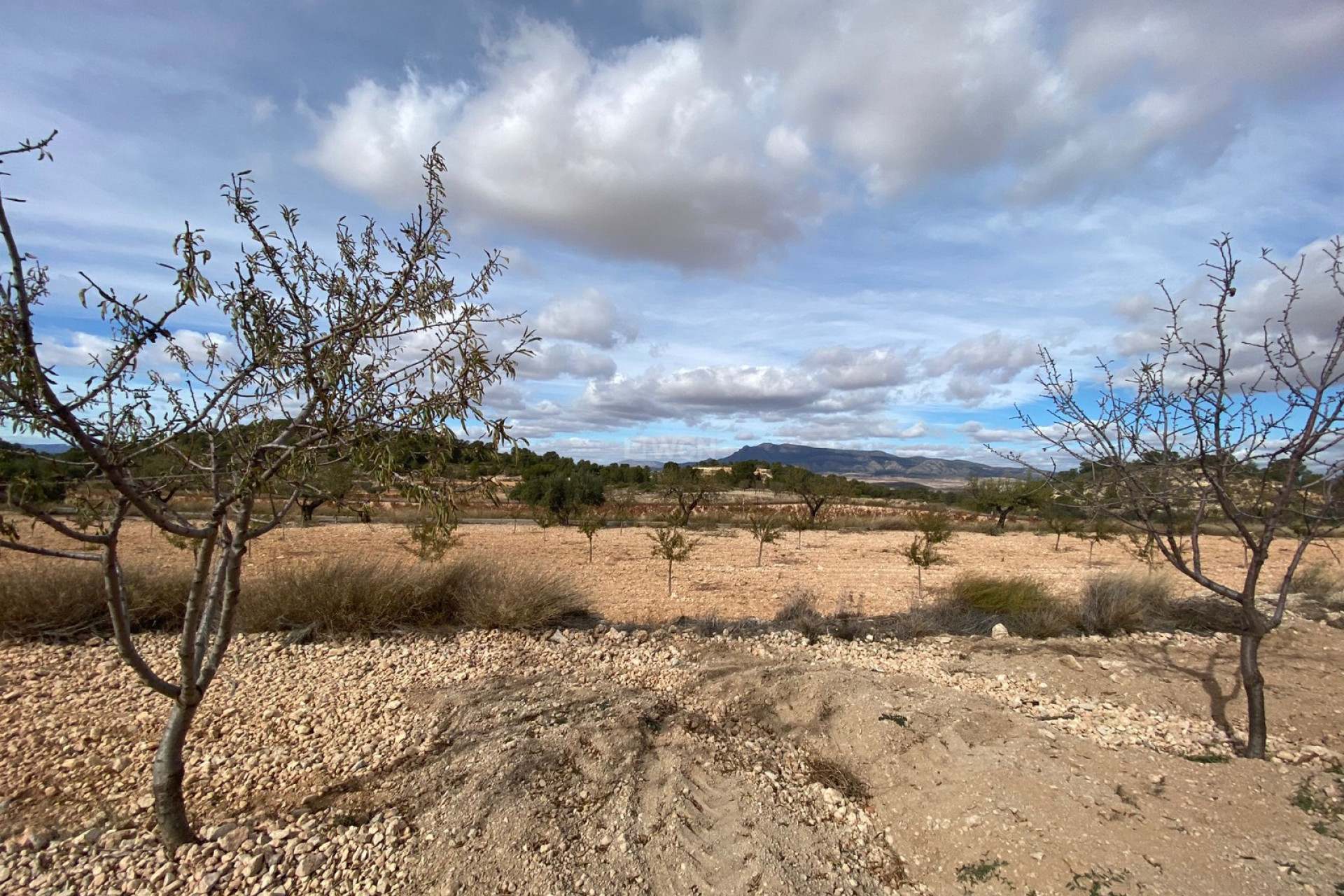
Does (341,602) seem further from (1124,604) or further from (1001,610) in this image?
(1124,604)

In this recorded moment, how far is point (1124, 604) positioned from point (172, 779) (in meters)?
9.80

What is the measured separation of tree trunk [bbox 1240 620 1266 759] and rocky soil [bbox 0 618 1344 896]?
9.5 inches

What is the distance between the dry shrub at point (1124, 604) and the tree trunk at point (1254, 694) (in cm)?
371

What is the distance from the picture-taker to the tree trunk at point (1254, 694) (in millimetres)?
4645

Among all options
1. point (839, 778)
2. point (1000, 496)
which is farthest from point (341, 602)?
point (1000, 496)

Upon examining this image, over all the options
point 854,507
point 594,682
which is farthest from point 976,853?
point 854,507

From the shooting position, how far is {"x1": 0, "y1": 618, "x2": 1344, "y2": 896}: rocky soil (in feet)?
10.9

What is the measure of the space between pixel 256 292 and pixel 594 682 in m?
4.27

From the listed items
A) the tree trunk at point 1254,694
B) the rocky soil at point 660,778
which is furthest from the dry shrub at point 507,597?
the tree trunk at point 1254,694

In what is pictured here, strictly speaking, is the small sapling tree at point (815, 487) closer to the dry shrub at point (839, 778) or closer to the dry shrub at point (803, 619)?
the dry shrub at point (803, 619)

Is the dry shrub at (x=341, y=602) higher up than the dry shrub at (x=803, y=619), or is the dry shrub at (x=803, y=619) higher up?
the dry shrub at (x=341, y=602)

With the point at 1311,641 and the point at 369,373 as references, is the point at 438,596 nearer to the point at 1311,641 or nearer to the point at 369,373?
the point at 369,373

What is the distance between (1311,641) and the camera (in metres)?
7.43

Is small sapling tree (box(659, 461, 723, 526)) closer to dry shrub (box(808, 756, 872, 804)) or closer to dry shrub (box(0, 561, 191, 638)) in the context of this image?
dry shrub (box(0, 561, 191, 638))
